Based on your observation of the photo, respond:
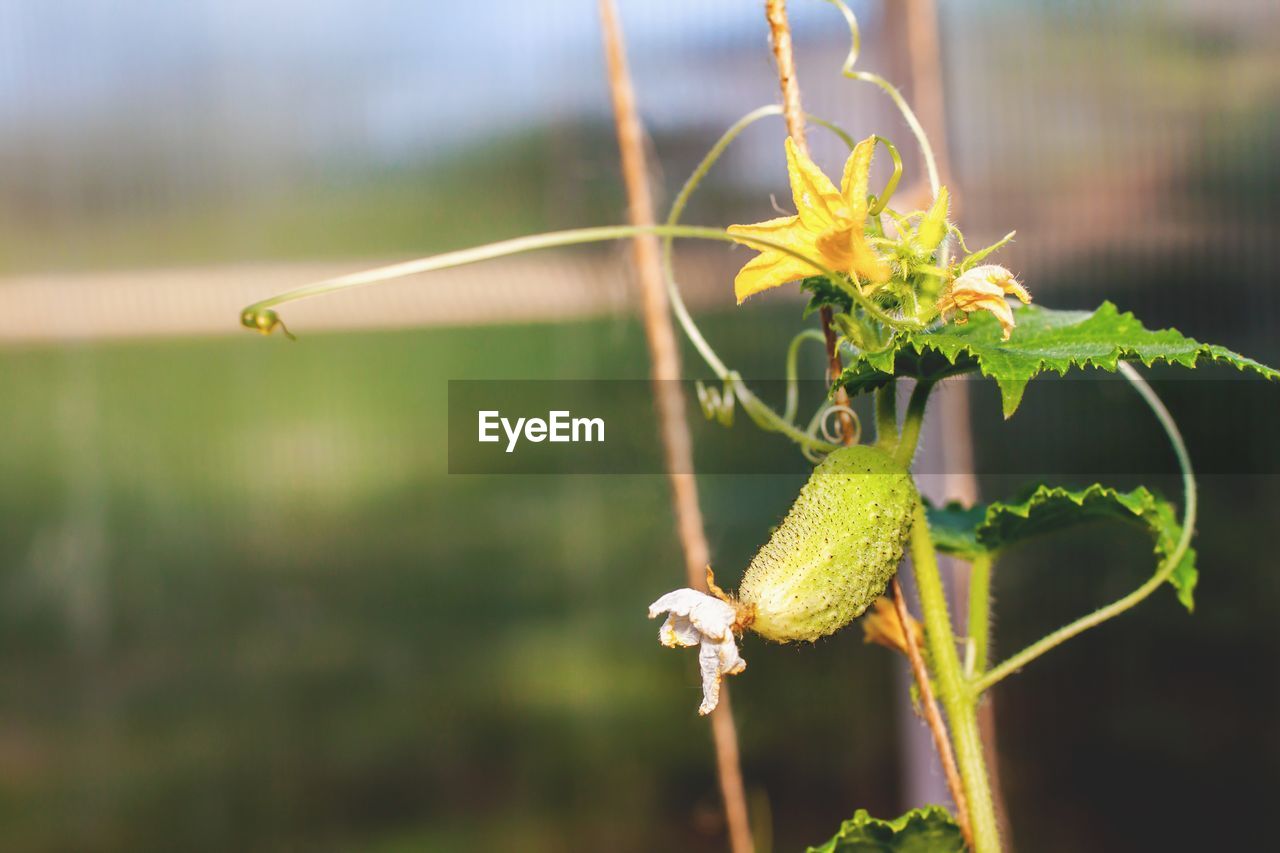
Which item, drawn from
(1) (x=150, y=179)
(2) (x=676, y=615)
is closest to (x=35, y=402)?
(1) (x=150, y=179)

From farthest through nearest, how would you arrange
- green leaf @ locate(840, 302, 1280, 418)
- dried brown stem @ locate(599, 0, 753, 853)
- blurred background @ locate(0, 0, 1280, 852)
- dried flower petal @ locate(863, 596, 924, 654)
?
1. blurred background @ locate(0, 0, 1280, 852)
2. dried brown stem @ locate(599, 0, 753, 853)
3. dried flower petal @ locate(863, 596, 924, 654)
4. green leaf @ locate(840, 302, 1280, 418)

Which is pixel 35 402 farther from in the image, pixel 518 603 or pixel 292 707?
pixel 518 603

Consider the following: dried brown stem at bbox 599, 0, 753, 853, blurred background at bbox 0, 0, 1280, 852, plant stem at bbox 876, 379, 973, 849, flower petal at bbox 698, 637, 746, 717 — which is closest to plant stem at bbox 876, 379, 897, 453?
plant stem at bbox 876, 379, 973, 849

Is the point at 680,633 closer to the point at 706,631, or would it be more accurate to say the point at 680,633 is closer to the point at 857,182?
the point at 706,631

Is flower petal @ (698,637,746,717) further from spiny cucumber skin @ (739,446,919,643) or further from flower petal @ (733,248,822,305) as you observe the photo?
flower petal @ (733,248,822,305)

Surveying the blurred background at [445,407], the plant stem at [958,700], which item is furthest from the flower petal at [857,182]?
the blurred background at [445,407]

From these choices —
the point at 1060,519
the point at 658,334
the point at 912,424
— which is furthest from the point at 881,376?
the point at 658,334
